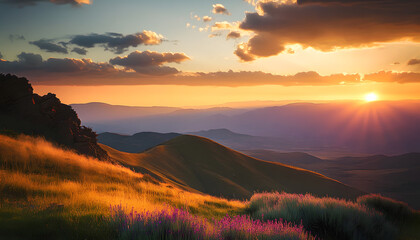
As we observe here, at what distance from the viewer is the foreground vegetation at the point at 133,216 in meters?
4.56

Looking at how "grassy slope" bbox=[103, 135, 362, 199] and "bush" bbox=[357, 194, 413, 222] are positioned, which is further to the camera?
"grassy slope" bbox=[103, 135, 362, 199]

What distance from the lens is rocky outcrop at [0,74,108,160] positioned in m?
21.6

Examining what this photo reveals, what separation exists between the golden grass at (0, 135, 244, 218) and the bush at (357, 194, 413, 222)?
5871 millimetres

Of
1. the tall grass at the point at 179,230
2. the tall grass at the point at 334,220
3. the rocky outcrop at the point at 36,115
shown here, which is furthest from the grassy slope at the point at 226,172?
the tall grass at the point at 179,230

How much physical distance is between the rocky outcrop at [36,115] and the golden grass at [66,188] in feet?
33.1

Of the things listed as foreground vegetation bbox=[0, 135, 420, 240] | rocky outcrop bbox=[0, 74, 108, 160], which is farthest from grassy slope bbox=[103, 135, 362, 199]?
foreground vegetation bbox=[0, 135, 420, 240]

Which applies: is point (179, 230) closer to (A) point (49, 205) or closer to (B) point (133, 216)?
(B) point (133, 216)

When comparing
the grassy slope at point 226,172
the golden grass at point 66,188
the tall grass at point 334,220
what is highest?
the golden grass at point 66,188

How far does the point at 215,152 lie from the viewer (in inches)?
3831

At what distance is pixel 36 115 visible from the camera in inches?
893

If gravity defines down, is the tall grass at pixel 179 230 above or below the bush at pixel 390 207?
above

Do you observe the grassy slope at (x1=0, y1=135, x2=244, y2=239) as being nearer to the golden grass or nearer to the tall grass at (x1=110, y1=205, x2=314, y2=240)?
the golden grass

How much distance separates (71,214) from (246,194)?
66589 mm

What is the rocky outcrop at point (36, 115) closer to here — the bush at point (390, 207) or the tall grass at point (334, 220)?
the tall grass at point (334, 220)
